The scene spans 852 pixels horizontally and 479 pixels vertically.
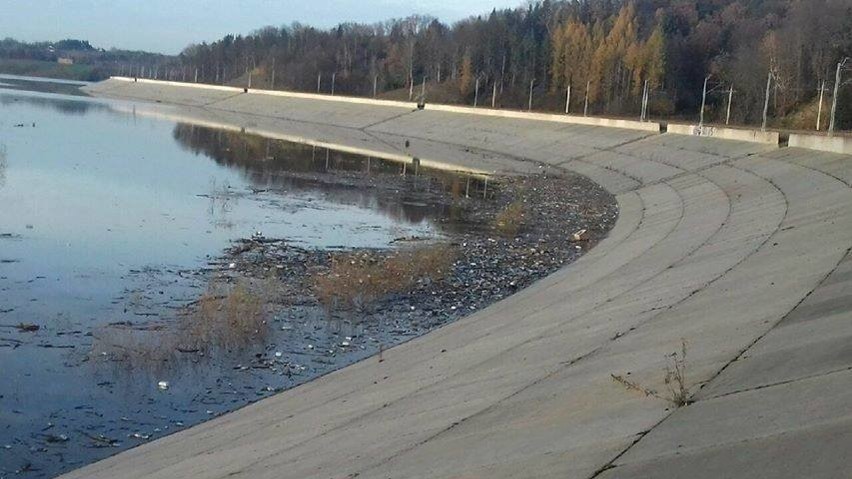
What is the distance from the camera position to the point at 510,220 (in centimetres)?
3694

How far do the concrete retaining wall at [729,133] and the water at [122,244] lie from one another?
1821cm

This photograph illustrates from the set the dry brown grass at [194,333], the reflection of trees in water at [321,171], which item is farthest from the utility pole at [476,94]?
the dry brown grass at [194,333]

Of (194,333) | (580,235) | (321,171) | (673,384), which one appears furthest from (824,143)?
(673,384)

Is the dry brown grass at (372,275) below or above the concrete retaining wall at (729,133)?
below

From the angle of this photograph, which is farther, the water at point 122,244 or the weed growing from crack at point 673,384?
the water at point 122,244

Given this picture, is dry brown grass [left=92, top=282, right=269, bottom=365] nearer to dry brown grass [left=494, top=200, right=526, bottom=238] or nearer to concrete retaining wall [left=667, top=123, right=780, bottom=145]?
dry brown grass [left=494, top=200, right=526, bottom=238]

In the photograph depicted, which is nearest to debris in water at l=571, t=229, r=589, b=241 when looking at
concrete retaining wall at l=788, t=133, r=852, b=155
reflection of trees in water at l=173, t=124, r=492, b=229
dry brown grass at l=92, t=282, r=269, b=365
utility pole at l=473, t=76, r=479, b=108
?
reflection of trees in water at l=173, t=124, r=492, b=229

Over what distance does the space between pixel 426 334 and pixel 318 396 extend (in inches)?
188

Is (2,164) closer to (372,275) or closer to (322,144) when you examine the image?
(372,275)

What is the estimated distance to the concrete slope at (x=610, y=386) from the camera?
8.44 m

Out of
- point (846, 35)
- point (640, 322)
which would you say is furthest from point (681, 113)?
point (640, 322)

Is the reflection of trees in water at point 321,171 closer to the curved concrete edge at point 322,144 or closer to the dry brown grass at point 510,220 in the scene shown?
the curved concrete edge at point 322,144

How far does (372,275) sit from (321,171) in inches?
1272

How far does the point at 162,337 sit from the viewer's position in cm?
1781
